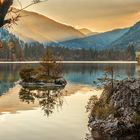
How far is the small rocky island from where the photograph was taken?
106675mm

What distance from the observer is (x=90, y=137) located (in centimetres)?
3575

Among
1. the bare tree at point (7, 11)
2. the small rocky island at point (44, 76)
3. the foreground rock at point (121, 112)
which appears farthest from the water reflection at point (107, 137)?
the small rocky island at point (44, 76)

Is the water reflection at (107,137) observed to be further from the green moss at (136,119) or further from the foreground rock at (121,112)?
the green moss at (136,119)

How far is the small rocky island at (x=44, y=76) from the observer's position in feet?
350

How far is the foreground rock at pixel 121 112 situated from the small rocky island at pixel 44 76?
6469 cm

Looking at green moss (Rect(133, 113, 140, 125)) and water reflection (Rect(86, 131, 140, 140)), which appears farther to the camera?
green moss (Rect(133, 113, 140, 125))

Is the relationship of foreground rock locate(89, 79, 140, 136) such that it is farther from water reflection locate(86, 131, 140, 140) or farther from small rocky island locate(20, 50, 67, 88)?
small rocky island locate(20, 50, 67, 88)

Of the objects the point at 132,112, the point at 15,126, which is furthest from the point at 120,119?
the point at 15,126

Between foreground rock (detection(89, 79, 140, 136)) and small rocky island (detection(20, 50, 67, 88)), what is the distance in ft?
212

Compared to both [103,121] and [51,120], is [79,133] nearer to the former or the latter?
[103,121]

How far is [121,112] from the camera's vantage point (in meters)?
36.6

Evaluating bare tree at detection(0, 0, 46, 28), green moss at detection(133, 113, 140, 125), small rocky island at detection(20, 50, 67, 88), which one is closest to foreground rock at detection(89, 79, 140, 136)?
green moss at detection(133, 113, 140, 125)

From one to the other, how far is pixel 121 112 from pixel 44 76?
252 feet

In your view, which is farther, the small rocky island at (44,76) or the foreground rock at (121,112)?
the small rocky island at (44,76)
